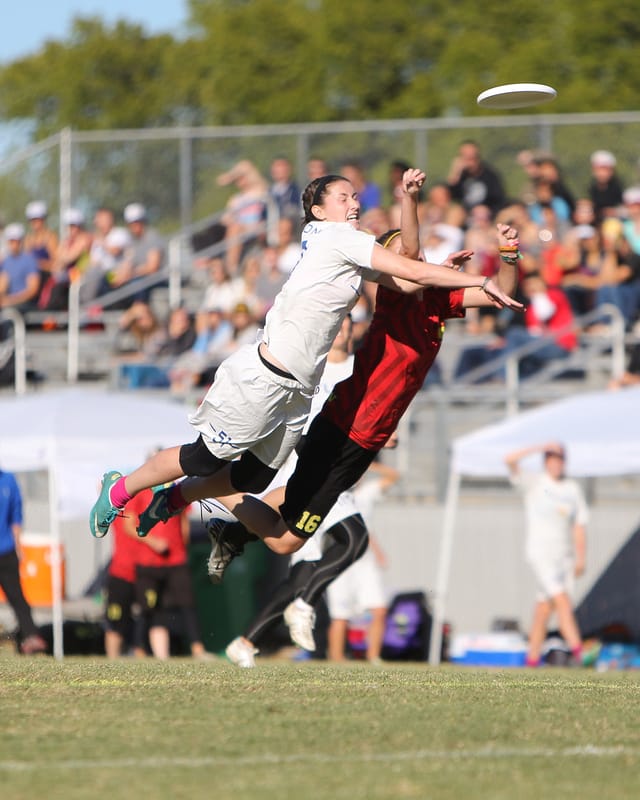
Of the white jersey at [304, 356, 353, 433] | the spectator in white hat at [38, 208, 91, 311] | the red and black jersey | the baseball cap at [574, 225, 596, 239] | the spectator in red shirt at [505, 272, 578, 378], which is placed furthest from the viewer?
the spectator in white hat at [38, 208, 91, 311]

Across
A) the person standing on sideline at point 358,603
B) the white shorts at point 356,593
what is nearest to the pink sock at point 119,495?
the person standing on sideline at point 358,603

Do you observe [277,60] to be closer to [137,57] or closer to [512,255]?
[137,57]

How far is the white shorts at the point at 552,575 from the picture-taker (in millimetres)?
14664

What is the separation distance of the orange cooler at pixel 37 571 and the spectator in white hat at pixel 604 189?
7148 mm

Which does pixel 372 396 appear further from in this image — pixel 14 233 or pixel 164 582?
pixel 14 233

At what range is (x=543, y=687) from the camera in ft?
24.6

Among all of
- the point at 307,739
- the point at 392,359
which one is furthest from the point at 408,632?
the point at 307,739

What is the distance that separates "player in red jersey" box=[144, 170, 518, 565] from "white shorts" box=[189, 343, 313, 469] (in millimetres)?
299

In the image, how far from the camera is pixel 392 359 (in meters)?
7.86

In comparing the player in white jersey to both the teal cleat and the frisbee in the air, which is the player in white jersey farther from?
the frisbee in the air

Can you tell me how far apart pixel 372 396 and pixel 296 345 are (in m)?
0.67

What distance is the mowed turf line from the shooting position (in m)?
5.09

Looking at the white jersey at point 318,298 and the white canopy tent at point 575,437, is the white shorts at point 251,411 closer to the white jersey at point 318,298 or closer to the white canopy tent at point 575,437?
the white jersey at point 318,298

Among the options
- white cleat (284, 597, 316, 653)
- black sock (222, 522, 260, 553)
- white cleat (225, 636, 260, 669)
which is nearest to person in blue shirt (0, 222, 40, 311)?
white cleat (225, 636, 260, 669)
